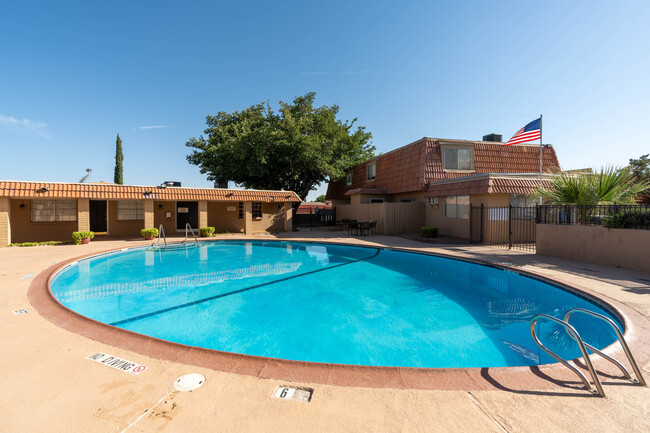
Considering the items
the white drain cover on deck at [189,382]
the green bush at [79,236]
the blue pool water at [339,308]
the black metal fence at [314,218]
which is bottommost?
the blue pool water at [339,308]

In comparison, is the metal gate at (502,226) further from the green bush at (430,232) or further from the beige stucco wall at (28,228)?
the beige stucco wall at (28,228)

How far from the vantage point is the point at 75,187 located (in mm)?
14000

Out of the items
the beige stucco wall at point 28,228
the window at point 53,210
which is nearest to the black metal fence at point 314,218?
the window at point 53,210

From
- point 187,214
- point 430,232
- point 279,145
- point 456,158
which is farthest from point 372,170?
point 187,214

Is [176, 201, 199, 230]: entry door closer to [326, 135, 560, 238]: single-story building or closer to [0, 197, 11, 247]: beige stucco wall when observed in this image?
[0, 197, 11, 247]: beige stucco wall

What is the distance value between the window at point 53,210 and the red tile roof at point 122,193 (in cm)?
215

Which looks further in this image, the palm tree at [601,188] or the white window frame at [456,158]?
the white window frame at [456,158]

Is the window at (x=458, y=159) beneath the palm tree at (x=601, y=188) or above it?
above

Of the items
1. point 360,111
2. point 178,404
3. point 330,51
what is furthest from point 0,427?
point 360,111

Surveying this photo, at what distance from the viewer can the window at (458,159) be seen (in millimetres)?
17359

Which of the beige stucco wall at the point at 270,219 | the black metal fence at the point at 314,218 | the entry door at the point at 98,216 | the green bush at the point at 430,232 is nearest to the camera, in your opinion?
the green bush at the point at 430,232

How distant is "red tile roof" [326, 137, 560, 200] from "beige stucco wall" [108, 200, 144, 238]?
1685cm

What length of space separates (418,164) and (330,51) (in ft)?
29.2

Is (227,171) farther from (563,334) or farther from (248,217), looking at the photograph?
(563,334)
